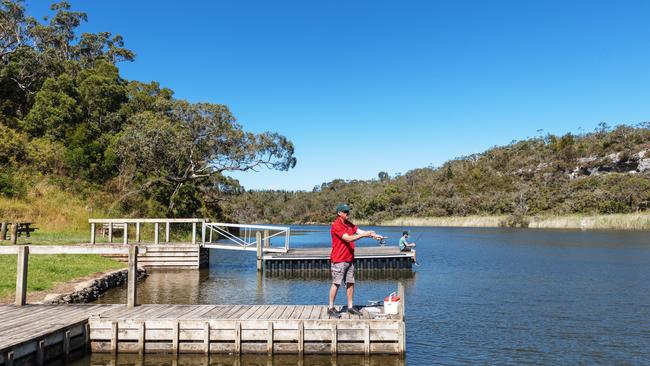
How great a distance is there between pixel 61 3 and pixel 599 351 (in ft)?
259

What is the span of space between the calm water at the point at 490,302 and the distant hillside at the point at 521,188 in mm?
47443

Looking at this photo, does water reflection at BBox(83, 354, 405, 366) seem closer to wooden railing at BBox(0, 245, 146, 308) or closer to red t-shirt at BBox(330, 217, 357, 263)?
wooden railing at BBox(0, 245, 146, 308)

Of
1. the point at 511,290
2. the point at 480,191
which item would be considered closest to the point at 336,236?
the point at 511,290

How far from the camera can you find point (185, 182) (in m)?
44.6

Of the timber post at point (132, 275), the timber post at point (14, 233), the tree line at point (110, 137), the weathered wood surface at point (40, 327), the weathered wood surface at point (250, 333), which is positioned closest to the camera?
the weathered wood surface at point (40, 327)

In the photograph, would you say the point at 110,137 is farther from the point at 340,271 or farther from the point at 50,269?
the point at 340,271

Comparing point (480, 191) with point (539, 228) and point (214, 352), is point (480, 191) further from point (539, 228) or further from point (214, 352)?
point (214, 352)

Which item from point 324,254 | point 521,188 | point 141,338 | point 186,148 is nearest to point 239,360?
point 141,338

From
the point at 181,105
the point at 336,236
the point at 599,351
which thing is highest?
the point at 181,105

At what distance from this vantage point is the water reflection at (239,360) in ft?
34.3

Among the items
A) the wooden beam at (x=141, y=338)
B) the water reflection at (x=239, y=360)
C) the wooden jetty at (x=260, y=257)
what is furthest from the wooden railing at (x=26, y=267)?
the wooden jetty at (x=260, y=257)

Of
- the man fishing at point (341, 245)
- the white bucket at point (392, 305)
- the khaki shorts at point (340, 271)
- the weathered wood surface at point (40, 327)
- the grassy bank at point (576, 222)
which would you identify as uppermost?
the grassy bank at point (576, 222)

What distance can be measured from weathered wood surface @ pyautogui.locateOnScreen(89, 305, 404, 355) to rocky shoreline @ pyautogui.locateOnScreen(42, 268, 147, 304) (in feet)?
15.3

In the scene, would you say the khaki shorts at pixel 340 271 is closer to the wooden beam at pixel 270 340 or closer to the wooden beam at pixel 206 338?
the wooden beam at pixel 270 340
